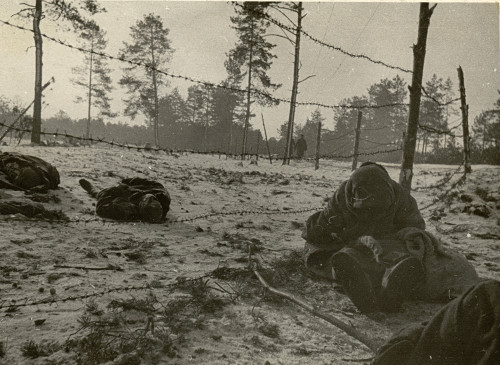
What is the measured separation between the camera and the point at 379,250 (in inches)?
113

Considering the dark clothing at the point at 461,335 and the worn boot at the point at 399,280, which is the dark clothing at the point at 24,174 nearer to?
the worn boot at the point at 399,280

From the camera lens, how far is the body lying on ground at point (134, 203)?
530 centimetres

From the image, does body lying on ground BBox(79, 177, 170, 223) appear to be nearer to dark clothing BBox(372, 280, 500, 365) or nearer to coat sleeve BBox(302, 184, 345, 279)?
coat sleeve BBox(302, 184, 345, 279)

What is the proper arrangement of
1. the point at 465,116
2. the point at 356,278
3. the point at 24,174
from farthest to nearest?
the point at 465,116
the point at 24,174
the point at 356,278

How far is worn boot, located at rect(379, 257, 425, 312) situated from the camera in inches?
105

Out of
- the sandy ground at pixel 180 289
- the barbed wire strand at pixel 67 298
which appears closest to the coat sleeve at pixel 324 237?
the sandy ground at pixel 180 289

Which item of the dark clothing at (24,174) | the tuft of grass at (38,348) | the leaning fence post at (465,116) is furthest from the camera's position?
the leaning fence post at (465,116)

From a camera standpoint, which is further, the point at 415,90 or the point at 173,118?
the point at 173,118

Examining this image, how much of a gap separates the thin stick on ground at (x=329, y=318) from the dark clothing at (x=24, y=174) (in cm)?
466

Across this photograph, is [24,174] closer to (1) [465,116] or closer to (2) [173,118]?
(1) [465,116]

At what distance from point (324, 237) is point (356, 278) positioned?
779 millimetres

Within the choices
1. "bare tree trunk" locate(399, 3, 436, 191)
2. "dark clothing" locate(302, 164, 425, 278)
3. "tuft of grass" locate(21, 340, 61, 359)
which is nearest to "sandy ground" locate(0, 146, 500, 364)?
"tuft of grass" locate(21, 340, 61, 359)

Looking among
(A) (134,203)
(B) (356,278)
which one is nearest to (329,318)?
(B) (356,278)

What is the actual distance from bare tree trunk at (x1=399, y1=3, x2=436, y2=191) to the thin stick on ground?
3421 millimetres
